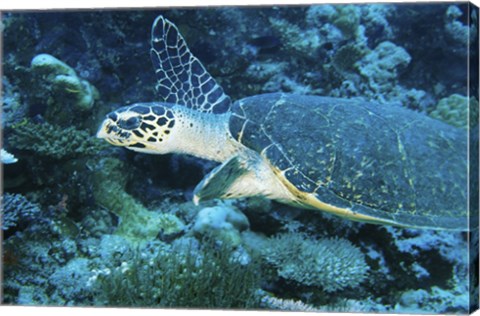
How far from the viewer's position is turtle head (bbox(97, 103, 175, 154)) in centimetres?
292

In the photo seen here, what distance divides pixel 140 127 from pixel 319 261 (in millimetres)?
1366

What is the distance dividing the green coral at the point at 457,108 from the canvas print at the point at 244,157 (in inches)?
0.4

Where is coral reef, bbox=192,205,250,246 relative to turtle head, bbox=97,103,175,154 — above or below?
below

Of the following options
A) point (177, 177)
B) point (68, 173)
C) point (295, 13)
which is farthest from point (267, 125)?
point (68, 173)

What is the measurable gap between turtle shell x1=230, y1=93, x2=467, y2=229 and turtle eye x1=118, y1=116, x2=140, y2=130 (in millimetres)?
777

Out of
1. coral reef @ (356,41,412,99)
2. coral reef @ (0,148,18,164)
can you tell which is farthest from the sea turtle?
coral reef @ (0,148,18,164)

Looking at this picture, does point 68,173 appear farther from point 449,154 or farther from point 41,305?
point 449,154

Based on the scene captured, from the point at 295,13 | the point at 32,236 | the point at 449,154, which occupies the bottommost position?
the point at 32,236

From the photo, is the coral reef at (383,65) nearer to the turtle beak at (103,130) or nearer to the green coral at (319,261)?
the green coral at (319,261)

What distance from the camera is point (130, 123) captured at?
2939 millimetres

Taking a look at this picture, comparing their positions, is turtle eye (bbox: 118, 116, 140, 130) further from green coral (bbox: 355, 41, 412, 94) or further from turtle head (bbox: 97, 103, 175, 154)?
green coral (bbox: 355, 41, 412, 94)

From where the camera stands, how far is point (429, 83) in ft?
8.47

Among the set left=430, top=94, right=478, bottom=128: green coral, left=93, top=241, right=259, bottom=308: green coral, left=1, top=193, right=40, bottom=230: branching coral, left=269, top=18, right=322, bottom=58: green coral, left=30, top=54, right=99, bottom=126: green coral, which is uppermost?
left=269, top=18, right=322, bottom=58: green coral

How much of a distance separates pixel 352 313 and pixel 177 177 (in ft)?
4.89
